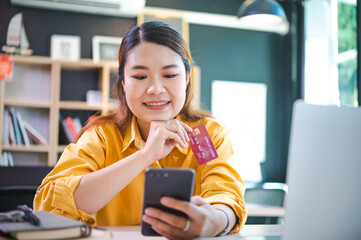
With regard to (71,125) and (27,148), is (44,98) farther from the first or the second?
(27,148)

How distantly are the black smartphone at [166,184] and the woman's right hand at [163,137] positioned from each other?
0.36 metres

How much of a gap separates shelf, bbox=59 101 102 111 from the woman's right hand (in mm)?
3016

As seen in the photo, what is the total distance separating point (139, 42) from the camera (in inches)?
59.6

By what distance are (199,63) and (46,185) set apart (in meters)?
4.03

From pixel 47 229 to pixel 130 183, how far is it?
0.64 meters

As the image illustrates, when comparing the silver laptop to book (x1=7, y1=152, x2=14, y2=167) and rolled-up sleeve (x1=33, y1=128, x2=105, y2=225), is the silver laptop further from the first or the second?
book (x1=7, y1=152, x2=14, y2=167)

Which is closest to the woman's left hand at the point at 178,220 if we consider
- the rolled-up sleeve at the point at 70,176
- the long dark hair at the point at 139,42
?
the rolled-up sleeve at the point at 70,176

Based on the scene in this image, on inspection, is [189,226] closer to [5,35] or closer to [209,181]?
[209,181]

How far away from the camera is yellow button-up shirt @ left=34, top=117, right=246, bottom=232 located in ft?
4.21

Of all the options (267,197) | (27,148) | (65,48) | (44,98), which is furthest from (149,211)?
(65,48)

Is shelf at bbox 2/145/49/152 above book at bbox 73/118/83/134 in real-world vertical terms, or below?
below

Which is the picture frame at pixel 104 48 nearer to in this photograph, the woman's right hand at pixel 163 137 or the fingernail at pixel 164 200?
the woman's right hand at pixel 163 137

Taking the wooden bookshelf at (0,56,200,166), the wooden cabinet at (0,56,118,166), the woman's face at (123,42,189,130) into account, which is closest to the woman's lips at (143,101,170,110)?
the woman's face at (123,42,189,130)

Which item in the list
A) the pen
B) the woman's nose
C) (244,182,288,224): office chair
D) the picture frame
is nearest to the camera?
the pen
